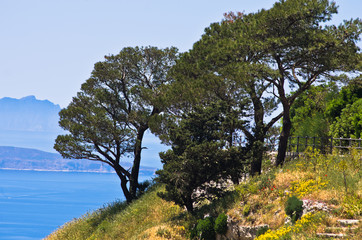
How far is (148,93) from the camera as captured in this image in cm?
3275

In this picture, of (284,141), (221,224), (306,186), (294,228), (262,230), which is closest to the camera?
(294,228)

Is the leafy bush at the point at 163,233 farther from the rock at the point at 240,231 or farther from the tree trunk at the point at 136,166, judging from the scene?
the tree trunk at the point at 136,166

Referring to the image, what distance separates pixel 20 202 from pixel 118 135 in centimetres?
18694

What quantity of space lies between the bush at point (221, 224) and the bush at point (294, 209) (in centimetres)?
320

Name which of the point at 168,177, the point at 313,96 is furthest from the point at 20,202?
the point at 168,177

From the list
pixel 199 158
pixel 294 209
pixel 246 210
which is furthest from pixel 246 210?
pixel 199 158

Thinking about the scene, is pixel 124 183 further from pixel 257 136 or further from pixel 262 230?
pixel 262 230

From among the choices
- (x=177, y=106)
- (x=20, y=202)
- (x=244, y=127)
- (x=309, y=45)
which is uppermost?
(x=309, y=45)

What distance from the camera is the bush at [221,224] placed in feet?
59.6

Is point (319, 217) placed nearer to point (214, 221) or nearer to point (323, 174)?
point (323, 174)

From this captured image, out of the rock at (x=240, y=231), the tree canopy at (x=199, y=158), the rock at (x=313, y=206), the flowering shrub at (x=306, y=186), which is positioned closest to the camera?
the rock at (x=313, y=206)

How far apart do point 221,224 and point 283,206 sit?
2.93 meters

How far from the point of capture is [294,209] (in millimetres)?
15945

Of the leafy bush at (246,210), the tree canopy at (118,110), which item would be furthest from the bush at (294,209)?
the tree canopy at (118,110)
